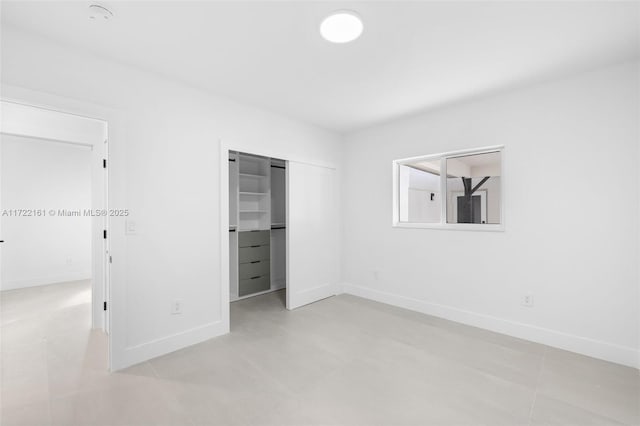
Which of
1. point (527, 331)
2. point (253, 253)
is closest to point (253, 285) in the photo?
point (253, 253)

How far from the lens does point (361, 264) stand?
14.1 feet

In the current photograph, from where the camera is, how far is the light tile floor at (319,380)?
1751 millimetres

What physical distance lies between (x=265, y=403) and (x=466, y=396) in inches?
54.6

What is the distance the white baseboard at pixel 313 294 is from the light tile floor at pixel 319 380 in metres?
0.65

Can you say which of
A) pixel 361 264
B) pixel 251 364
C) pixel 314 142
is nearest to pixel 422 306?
pixel 361 264

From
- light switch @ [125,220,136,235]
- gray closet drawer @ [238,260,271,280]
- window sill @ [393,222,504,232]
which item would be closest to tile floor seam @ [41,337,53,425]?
light switch @ [125,220,136,235]

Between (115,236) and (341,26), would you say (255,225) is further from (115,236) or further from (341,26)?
(341,26)

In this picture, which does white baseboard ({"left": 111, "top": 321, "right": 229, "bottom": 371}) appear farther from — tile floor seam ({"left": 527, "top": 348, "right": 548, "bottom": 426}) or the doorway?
tile floor seam ({"left": 527, "top": 348, "right": 548, "bottom": 426})

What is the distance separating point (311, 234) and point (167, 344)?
217 cm

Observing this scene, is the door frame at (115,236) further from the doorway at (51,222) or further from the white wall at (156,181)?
the doorway at (51,222)

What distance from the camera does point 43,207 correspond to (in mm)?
5012

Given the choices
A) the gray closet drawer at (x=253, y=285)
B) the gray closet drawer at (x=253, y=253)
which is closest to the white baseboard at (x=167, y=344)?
the gray closet drawer at (x=253, y=285)

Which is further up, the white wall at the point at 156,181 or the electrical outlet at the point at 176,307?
the white wall at the point at 156,181

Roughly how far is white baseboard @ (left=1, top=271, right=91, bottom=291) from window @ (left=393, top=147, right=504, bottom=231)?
19.4 feet
